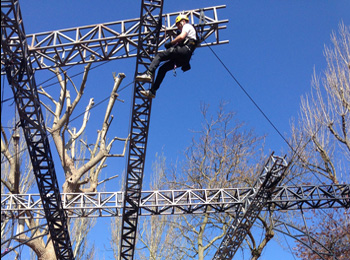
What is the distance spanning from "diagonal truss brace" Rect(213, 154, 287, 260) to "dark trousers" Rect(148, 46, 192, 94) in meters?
3.76

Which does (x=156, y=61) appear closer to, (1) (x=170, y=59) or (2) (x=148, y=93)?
(1) (x=170, y=59)

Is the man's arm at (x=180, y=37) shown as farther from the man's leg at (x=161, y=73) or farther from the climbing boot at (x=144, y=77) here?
the climbing boot at (x=144, y=77)

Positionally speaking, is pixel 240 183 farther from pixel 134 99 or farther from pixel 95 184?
pixel 134 99

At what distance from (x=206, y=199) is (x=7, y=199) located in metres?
5.69

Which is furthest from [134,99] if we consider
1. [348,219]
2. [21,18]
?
[348,219]

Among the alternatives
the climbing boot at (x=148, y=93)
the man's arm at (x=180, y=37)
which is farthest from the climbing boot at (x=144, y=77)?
the man's arm at (x=180, y=37)

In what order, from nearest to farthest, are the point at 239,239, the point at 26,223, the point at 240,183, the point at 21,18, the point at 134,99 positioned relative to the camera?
1. the point at 21,18
2. the point at 134,99
3. the point at 239,239
4. the point at 26,223
5. the point at 240,183

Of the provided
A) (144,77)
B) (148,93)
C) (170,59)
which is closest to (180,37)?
Result: (170,59)

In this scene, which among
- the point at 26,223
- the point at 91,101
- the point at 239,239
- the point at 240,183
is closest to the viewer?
the point at 239,239

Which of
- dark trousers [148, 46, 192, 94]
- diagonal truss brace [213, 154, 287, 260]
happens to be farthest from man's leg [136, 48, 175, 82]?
diagonal truss brace [213, 154, 287, 260]

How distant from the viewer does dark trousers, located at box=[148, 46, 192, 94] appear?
8.67m

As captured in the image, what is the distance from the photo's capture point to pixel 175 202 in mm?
11898

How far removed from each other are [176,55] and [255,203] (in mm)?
5163

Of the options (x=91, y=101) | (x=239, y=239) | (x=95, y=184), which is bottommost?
(x=239, y=239)
